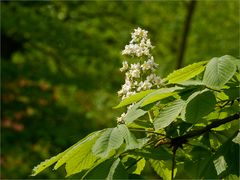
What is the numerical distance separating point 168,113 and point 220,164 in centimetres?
24

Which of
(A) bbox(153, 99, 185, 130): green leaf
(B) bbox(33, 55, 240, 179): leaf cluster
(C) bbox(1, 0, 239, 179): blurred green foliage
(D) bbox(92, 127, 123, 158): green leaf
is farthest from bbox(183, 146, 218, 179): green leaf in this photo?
(C) bbox(1, 0, 239, 179): blurred green foliage

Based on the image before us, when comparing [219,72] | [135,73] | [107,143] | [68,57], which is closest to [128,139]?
[107,143]

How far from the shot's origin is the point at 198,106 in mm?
1516

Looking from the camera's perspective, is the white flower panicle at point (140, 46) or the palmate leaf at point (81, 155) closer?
the palmate leaf at point (81, 155)

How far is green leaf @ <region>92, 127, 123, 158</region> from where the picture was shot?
1427mm

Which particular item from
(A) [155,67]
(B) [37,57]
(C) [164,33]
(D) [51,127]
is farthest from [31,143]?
(A) [155,67]

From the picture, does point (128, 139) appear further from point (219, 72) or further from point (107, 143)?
point (219, 72)

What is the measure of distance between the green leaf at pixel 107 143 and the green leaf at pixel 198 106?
0.21 metres

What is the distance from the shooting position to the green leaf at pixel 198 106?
150 cm

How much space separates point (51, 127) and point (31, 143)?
0.42m

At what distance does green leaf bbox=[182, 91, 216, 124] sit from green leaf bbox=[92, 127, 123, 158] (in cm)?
21

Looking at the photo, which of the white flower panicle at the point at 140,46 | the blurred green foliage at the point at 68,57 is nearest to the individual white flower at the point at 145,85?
the white flower panicle at the point at 140,46

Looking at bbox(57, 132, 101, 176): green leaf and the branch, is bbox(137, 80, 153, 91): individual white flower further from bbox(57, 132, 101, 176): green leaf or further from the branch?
bbox(57, 132, 101, 176): green leaf

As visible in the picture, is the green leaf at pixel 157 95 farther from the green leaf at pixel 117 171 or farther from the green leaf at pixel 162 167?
the green leaf at pixel 162 167
